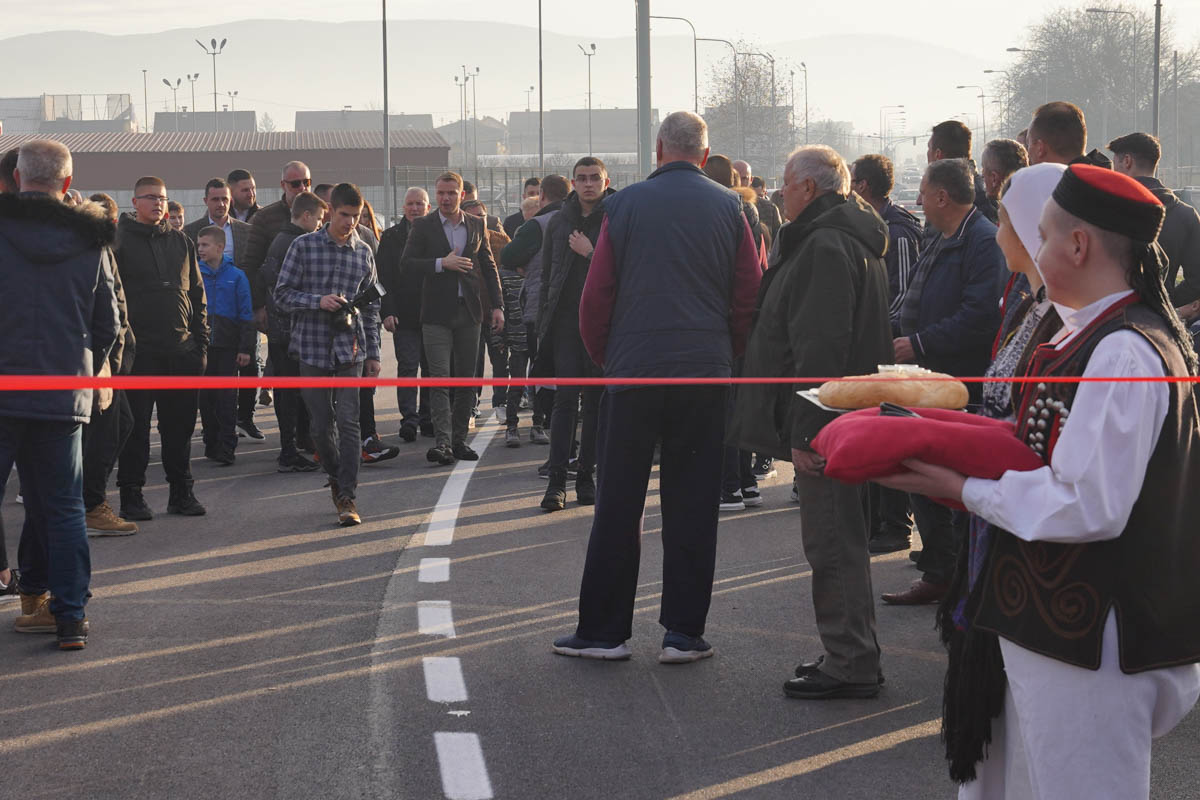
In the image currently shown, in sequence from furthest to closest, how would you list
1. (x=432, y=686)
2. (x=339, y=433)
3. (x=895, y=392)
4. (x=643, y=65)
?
(x=643, y=65), (x=339, y=433), (x=432, y=686), (x=895, y=392)

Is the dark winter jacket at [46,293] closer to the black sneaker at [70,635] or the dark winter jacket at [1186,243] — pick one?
the black sneaker at [70,635]

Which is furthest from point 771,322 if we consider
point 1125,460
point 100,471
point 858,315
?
point 100,471

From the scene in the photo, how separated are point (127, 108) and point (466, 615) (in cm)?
14744

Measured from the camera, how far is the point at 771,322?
5844 mm

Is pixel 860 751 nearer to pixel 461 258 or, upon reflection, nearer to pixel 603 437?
pixel 603 437

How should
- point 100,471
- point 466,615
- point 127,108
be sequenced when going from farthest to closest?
point 127,108, point 100,471, point 466,615

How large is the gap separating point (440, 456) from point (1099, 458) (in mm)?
9190

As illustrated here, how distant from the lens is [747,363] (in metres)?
6.02

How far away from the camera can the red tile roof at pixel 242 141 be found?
77.7 m

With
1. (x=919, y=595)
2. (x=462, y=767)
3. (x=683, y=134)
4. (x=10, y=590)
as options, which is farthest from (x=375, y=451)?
(x=462, y=767)

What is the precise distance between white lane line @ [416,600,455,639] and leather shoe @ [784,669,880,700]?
1.63 m

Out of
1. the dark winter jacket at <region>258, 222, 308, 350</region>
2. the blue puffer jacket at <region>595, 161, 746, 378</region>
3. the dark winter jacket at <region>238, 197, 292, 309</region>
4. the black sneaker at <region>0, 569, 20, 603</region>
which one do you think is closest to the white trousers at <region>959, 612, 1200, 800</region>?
the blue puffer jacket at <region>595, 161, 746, 378</region>

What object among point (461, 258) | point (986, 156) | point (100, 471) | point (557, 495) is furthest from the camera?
point (461, 258)

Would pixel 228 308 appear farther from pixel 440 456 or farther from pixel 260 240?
pixel 440 456
